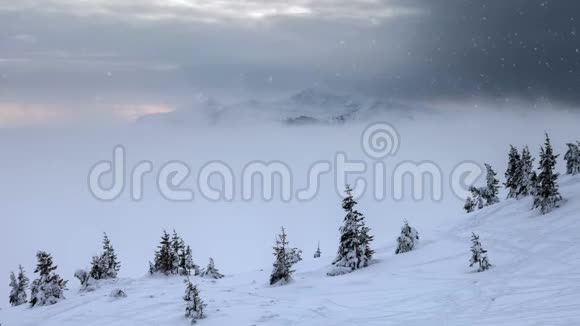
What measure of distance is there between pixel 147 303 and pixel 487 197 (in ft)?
148

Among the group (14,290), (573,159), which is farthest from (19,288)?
(573,159)

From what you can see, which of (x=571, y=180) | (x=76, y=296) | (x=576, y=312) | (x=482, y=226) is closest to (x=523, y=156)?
(x=571, y=180)

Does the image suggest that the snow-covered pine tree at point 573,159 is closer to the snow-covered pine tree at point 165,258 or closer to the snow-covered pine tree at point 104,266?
the snow-covered pine tree at point 165,258

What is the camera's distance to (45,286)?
108ft

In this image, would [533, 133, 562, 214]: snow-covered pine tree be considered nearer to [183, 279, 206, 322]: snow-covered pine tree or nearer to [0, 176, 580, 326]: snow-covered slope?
[0, 176, 580, 326]: snow-covered slope

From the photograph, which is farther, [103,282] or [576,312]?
[103,282]

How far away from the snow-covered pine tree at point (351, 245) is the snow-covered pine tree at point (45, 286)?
57.0ft

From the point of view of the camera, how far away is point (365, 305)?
24.1 metres

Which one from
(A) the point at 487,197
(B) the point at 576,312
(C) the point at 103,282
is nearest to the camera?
(B) the point at 576,312

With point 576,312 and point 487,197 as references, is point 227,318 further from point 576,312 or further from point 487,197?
point 487,197

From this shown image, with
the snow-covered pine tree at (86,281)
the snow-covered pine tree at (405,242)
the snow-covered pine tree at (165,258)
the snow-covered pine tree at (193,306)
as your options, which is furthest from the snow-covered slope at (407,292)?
the snow-covered pine tree at (165,258)

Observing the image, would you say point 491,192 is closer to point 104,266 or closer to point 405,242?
point 405,242

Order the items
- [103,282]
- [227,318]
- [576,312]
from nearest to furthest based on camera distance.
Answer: [576,312] < [227,318] < [103,282]

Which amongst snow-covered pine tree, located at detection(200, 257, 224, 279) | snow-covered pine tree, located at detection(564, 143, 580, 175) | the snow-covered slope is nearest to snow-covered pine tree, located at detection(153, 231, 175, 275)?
the snow-covered slope
